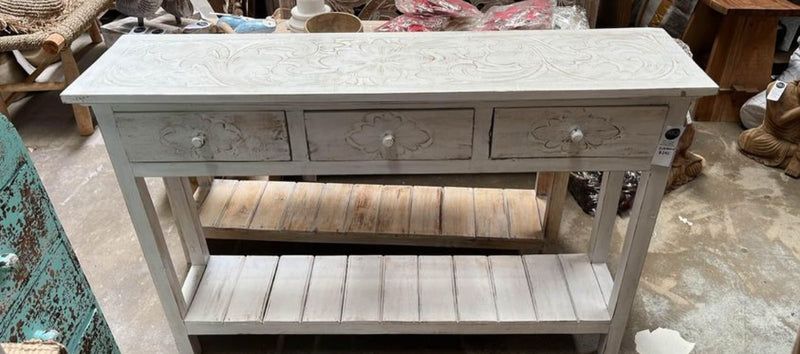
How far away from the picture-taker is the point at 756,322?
1.74 m

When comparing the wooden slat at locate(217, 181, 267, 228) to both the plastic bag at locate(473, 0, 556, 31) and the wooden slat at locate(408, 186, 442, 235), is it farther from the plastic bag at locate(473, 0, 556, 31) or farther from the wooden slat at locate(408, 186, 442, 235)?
the plastic bag at locate(473, 0, 556, 31)

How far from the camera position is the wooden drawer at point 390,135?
1141 millimetres

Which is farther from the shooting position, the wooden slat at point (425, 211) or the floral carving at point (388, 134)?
the wooden slat at point (425, 211)

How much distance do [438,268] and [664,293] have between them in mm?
771

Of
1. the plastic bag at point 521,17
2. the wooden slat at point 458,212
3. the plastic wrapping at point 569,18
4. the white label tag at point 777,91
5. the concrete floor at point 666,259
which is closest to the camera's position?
the concrete floor at point 666,259

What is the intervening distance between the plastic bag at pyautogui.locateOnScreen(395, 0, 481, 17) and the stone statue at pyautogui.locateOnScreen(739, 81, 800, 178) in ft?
4.53

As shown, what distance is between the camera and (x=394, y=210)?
1.94 meters

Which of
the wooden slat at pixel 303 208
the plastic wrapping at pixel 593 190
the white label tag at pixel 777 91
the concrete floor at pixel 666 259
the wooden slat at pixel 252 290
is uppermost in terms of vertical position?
the white label tag at pixel 777 91

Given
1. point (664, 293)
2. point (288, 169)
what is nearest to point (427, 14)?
point (288, 169)

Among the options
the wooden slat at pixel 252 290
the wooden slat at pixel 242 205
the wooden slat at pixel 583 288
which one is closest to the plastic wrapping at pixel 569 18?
the wooden slat at pixel 583 288

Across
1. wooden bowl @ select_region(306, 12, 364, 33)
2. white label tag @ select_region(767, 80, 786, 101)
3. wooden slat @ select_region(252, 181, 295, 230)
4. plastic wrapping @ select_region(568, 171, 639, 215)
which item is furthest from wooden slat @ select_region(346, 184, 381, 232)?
white label tag @ select_region(767, 80, 786, 101)

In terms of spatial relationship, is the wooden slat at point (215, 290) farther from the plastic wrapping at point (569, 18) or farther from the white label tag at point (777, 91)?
the white label tag at point (777, 91)

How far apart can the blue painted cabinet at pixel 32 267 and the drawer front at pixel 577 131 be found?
875mm

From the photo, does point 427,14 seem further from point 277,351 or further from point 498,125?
point 277,351
